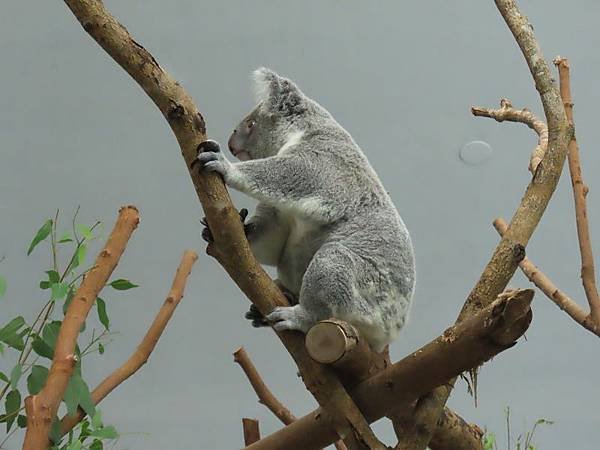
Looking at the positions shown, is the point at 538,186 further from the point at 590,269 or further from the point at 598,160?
the point at 598,160

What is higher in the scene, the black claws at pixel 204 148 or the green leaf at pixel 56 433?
the black claws at pixel 204 148

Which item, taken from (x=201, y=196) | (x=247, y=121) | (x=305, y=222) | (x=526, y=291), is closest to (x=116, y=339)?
(x=247, y=121)

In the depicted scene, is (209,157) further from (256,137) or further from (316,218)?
(256,137)

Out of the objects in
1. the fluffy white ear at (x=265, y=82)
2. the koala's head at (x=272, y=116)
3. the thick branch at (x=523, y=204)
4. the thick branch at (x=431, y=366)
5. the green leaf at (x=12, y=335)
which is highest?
the fluffy white ear at (x=265, y=82)

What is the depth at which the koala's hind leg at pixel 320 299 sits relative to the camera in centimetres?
204

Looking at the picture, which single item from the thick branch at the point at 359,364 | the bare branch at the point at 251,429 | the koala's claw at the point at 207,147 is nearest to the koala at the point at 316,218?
the koala's claw at the point at 207,147

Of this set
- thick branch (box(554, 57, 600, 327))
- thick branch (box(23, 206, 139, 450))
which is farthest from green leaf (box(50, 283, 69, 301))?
thick branch (box(554, 57, 600, 327))

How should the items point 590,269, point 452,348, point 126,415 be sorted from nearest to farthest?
point 452,348 → point 590,269 → point 126,415

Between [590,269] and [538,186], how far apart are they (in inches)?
31.7

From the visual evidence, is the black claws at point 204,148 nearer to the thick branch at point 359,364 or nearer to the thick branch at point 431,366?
the thick branch at point 359,364

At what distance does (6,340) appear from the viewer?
220 centimetres

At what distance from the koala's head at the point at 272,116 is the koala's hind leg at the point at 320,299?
647mm

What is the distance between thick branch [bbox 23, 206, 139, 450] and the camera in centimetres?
183

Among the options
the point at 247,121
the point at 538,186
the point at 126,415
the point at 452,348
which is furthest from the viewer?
the point at 126,415
